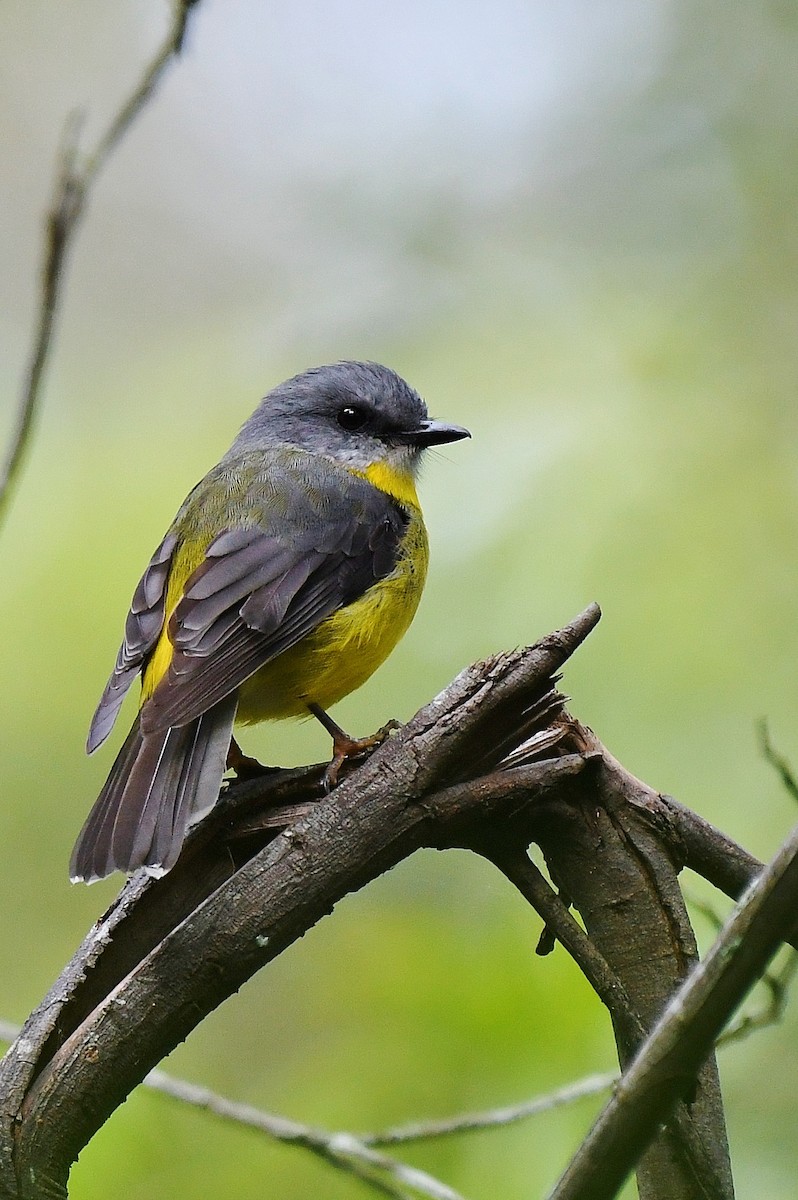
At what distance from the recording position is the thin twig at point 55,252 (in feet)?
8.22

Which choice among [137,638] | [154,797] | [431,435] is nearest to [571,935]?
[154,797]

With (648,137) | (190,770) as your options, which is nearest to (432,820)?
(190,770)

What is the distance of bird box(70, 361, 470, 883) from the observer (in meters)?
2.95

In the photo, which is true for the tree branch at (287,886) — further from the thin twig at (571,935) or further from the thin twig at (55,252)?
the thin twig at (55,252)

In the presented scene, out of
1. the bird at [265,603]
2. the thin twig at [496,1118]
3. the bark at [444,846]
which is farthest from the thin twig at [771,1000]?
the bird at [265,603]

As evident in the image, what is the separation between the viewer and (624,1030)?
7.77 ft

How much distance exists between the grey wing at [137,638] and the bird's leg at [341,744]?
0.50 meters

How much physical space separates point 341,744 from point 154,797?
64cm

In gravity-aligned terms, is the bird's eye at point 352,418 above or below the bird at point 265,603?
above

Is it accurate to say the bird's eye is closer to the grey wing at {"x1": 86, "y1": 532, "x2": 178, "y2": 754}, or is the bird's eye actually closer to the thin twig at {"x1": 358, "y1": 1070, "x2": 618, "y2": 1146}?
the grey wing at {"x1": 86, "y1": 532, "x2": 178, "y2": 754}

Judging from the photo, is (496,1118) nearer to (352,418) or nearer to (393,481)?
(393,481)

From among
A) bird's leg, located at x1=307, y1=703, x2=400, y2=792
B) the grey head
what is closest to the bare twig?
bird's leg, located at x1=307, y1=703, x2=400, y2=792

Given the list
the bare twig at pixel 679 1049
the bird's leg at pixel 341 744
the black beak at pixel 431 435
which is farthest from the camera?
the black beak at pixel 431 435

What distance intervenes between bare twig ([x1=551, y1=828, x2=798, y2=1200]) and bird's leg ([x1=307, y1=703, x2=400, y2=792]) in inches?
48.3
